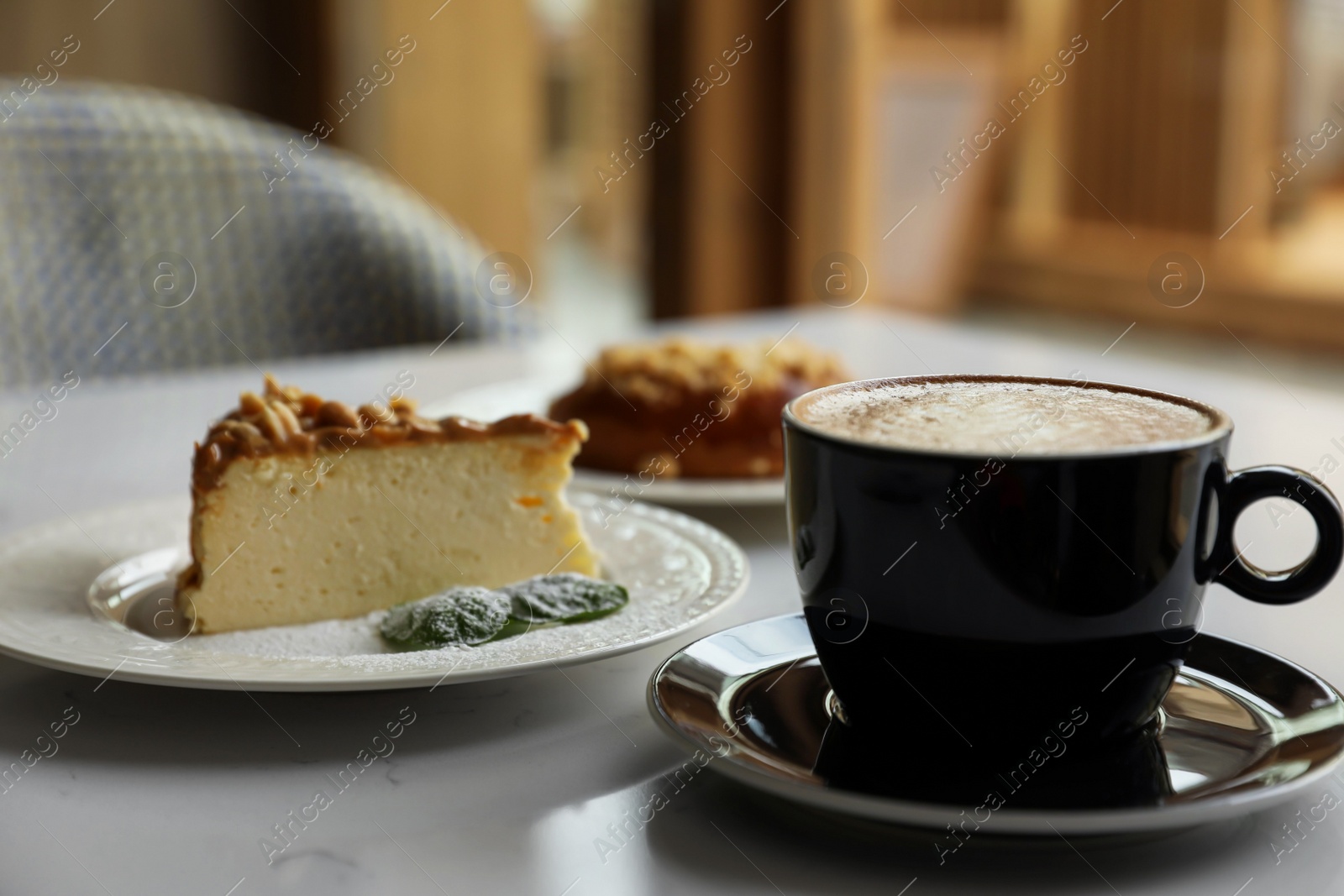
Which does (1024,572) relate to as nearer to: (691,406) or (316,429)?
(316,429)

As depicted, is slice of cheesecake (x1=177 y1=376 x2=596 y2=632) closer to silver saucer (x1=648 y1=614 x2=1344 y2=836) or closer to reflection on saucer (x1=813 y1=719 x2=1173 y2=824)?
silver saucer (x1=648 y1=614 x2=1344 y2=836)

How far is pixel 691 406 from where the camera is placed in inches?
43.2

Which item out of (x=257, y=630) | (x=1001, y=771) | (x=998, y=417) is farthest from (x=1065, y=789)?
(x=257, y=630)

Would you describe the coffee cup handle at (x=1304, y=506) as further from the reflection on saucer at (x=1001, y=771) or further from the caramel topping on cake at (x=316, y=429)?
the caramel topping on cake at (x=316, y=429)

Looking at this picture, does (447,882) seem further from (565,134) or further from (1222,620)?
(565,134)

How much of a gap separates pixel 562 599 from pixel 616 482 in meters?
0.29

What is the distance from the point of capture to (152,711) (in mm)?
617

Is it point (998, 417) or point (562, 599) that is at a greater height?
point (998, 417)

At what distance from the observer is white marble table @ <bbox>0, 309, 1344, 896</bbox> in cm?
47

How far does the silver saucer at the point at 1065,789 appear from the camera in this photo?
452mm

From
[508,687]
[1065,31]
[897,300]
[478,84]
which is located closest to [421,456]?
[508,687]

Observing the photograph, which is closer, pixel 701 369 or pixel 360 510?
pixel 360 510

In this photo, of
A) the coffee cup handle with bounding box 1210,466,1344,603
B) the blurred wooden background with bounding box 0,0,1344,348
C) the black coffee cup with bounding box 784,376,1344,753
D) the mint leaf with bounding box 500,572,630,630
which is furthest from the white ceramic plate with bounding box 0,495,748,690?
the blurred wooden background with bounding box 0,0,1344,348

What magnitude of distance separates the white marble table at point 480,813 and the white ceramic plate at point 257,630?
3cm
